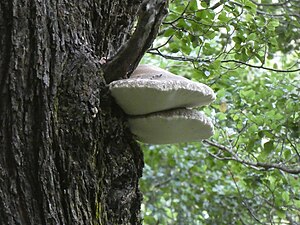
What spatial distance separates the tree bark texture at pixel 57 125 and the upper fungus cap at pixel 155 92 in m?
0.05

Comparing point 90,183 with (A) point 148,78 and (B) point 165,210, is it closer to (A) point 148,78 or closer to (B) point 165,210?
(A) point 148,78

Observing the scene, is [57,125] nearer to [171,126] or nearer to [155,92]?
[155,92]

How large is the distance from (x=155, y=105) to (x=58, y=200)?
41cm

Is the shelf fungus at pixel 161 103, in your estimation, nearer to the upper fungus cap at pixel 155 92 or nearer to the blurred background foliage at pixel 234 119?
the upper fungus cap at pixel 155 92

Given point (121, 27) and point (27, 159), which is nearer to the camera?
point (27, 159)

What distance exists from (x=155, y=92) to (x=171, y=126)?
0.19 meters

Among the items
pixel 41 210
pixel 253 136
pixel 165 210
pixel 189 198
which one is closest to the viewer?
pixel 41 210

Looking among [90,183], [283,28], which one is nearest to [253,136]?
[283,28]

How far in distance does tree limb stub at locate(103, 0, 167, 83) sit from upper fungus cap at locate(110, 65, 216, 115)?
0.04m

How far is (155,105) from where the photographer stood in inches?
57.5

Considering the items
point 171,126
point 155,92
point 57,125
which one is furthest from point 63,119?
point 171,126

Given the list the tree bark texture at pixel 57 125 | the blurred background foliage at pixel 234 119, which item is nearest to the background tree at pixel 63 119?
the tree bark texture at pixel 57 125

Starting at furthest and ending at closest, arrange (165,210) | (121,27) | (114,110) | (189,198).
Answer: (165,210) < (189,198) < (121,27) < (114,110)

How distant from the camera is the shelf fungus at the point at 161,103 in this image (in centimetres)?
138
